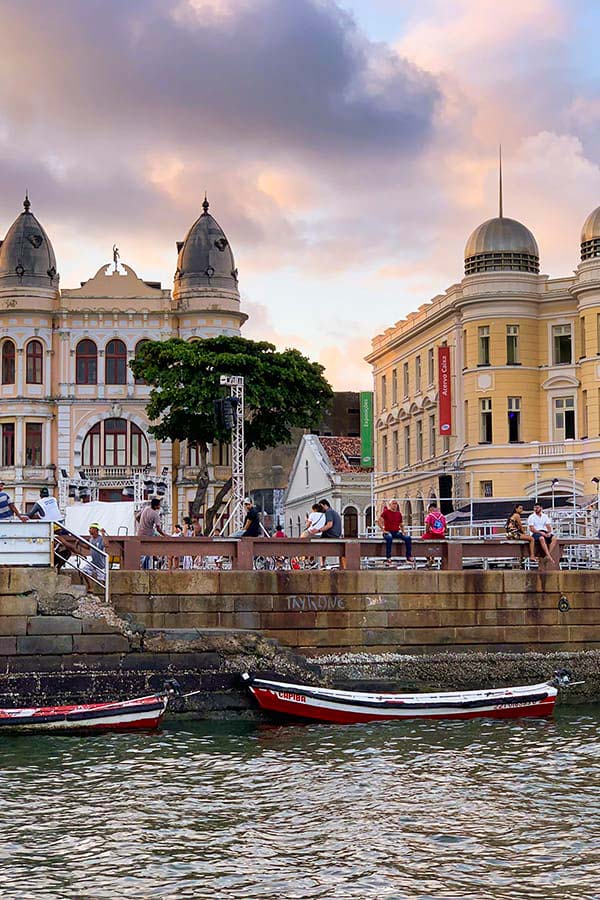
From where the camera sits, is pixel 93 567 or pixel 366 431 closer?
pixel 93 567

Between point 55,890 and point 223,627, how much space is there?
38.7 feet

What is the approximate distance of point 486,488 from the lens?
5844 centimetres

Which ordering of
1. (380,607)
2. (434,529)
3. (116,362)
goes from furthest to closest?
(116,362), (434,529), (380,607)

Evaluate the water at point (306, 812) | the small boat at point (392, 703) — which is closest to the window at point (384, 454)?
the small boat at point (392, 703)

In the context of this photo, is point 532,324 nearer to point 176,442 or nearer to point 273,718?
point 176,442

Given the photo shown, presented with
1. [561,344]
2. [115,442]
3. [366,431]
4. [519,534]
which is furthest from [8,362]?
[519,534]

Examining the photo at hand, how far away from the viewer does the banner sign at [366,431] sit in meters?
73.8

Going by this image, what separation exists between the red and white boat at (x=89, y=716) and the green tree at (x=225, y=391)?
41.2 metres

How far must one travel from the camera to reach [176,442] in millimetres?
79938

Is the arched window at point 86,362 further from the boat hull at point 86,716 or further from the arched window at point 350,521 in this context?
the boat hull at point 86,716

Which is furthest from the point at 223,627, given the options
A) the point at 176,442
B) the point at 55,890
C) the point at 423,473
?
the point at 176,442

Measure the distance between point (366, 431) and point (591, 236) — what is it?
62.6ft

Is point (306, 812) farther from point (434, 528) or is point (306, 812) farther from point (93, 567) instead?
point (434, 528)

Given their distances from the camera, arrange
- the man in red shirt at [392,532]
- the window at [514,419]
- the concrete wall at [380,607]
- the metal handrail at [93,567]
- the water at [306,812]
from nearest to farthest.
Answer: the water at [306,812] < the metal handrail at [93,567] < the concrete wall at [380,607] < the man in red shirt at [392,532] < the window at [514,419]
